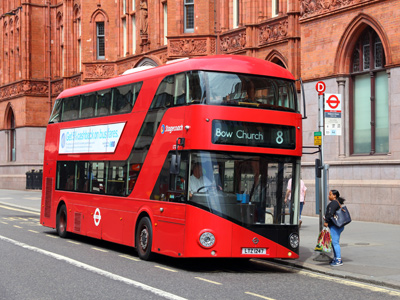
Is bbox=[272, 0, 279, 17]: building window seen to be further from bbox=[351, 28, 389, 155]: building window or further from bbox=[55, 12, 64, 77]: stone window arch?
bbox=[55, 12, 64, 77]: stone window arch

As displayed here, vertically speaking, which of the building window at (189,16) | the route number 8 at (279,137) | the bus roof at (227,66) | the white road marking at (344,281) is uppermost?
the building window at (189,16)

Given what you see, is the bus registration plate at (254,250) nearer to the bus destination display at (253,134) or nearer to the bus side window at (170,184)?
the bus side window at (170,184)

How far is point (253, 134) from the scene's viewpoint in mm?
13031

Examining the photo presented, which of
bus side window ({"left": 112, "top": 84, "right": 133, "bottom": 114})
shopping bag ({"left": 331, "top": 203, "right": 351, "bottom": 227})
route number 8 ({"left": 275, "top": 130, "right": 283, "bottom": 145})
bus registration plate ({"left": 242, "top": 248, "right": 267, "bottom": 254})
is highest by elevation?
bus side window ({"left": 112, "top": 84, "right": 133, "bottom": 114})

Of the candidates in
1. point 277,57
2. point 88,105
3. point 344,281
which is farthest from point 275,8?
point 344,281

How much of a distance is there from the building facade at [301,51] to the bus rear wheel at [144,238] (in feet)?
29.8

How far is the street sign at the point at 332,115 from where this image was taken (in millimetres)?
14602

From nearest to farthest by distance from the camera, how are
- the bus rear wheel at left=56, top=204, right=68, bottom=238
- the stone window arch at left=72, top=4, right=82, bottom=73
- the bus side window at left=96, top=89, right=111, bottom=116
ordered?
1. the bus side window at left=96, top=89, right=111, bottom=116
2. the bus rear wheel at left=56, top=204, right=68, bottom=238
3. the stone window arch at left=72, top=4, right=82, bottom=73

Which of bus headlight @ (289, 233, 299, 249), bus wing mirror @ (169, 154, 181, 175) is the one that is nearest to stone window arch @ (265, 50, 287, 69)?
bus headlight @ (289, 233, 299, 249)

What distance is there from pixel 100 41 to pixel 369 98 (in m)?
20.8

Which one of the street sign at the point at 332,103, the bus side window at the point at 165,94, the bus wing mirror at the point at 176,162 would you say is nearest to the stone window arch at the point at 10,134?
the bus side window at the point at 165,94

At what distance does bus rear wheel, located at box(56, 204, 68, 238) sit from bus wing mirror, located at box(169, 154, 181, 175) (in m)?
7.31

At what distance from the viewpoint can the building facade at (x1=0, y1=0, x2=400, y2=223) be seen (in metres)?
21.9

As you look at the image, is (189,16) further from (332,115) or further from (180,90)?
(180,90)
